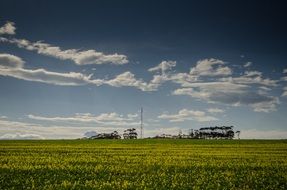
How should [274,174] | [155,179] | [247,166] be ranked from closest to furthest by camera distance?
[155,179] → [274,174] → [247,166]

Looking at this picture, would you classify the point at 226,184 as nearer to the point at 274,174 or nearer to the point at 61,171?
Answer: the point at 274,174

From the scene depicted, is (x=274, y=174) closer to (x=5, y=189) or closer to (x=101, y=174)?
(x=101, y=174)

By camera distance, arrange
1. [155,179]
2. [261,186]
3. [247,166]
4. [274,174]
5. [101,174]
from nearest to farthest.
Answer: [261,186], [155,179], [101,174], [274,174], [247,166]

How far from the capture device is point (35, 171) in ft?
87.0

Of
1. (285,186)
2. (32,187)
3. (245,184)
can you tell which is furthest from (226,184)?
(32,187)

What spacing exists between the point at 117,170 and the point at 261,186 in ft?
33.0

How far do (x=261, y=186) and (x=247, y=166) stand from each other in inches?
439

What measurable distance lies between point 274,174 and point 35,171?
16.5 meters

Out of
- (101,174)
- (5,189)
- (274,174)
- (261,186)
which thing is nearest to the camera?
(5,189)

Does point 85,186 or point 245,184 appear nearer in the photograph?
point 85,186

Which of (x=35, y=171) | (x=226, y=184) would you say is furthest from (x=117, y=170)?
(x=226, y=184)

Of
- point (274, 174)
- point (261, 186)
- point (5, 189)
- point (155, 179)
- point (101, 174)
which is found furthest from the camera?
point (274, 174)

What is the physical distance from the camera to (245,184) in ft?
73.5

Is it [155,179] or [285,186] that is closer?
[285,186]
